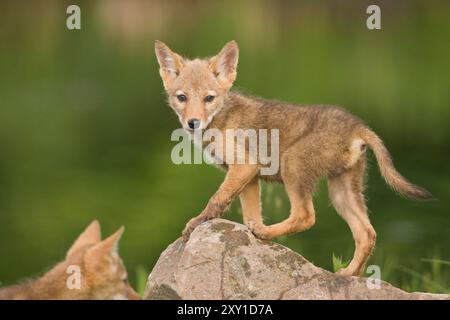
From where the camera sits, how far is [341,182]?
27.8ft

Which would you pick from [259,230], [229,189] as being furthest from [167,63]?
[259,230]

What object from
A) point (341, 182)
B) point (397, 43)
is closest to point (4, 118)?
point (397, 43)

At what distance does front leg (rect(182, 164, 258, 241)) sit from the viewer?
8.23 metres

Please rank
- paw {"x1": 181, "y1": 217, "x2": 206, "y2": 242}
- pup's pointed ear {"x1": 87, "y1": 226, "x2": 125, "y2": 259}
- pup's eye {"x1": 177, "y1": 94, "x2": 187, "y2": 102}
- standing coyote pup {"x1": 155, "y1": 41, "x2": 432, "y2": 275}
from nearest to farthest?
pup's pointed ear {"x1": 87, "y1": 226, "x2": 125, "y2": 259}
paw {"x1": 181, "y1": 217, "x2": 206, "y2": 242}
standing coyote pup {"x1": 155, "y1": 41, "x2": 432, "y2": 275}
pup's eye {"x1": 177, "y1": 94, "x2": 187, "y2": 102}

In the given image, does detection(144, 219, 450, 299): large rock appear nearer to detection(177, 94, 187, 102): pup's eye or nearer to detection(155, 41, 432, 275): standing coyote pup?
detection(155, 41, 432, 275): standing coyote pup

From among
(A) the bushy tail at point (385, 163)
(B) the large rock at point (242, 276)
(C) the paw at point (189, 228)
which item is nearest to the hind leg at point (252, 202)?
(C) the paw at point (189, 228)

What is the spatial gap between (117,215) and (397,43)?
6.81 m

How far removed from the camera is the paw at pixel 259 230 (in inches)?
317

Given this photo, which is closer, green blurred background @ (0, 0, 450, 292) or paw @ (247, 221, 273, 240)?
paw @ (247, 221, 273, 240)

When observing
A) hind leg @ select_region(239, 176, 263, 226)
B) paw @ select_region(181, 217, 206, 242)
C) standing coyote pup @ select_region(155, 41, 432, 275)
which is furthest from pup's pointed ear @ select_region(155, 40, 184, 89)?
paw @ select_region(181, 217, 206, 242)

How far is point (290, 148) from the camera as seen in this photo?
834cm

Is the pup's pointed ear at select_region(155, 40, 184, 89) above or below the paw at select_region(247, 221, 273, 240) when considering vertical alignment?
above

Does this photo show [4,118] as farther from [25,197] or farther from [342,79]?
[342,79]

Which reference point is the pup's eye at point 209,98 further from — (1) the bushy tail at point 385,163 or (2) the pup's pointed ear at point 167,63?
(1) the bushy tail at point 385,163
